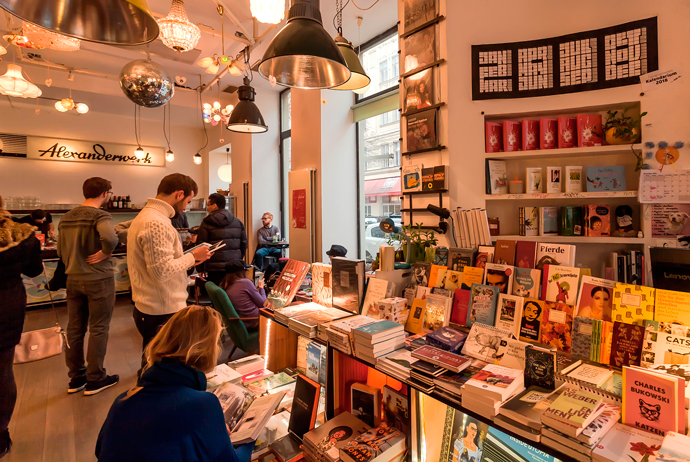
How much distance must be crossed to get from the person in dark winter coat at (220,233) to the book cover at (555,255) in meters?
4.11

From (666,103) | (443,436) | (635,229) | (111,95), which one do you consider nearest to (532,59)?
(666,103)

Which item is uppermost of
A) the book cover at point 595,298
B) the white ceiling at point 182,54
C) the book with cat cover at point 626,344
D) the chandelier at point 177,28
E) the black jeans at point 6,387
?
the white ceiling at point 182,54

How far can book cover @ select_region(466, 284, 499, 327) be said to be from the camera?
162cm

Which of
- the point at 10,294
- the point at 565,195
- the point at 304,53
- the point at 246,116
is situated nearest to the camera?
the point at 304,53

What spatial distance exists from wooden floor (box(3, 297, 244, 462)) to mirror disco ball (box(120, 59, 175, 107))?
2591mm

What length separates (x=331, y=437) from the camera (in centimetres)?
158

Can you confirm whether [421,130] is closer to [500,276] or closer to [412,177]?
[412,177]

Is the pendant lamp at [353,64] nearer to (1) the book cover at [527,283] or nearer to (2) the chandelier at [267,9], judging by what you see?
(2) the chandelier at [267,9]

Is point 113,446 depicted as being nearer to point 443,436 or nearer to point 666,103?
point 443,436

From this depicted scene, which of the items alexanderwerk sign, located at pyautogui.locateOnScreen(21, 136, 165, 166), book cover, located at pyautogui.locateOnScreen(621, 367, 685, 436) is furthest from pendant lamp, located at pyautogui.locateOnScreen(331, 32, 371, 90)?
alexanderwerk sign, located at pyautogui.locateOnScreen(21, 136, 165, 166)

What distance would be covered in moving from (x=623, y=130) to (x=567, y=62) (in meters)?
0.64

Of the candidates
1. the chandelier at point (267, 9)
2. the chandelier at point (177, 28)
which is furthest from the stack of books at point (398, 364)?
the chandelier at point (177, 28)

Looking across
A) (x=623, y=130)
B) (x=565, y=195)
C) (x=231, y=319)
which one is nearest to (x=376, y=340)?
(x=565, y=195)

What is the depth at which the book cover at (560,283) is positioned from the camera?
1.46 m
